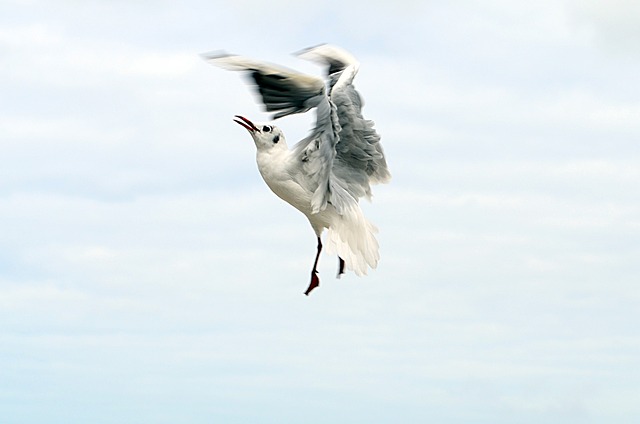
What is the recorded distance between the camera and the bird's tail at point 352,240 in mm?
12008

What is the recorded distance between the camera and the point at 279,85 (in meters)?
10.8

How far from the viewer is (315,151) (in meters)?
11.5

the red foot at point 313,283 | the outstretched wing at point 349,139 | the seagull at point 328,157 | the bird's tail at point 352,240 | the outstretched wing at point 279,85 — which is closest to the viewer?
the outstretched wing at point 279,85

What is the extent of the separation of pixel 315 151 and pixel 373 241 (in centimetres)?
150

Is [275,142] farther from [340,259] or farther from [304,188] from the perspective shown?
[340,259]

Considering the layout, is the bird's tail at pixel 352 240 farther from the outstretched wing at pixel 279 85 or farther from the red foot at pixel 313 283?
the outstretched wing at pixel 279 85

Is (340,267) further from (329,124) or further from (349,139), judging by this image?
(329,124)

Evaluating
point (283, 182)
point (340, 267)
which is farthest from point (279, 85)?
point (340, 267)

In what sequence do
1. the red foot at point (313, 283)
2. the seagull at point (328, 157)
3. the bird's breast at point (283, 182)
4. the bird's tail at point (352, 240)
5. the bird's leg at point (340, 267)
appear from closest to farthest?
the seagull at point (328, 157) < the bird's breast at point (283, 182) < the bird's tail at point (352, 240) < the red foot at point (313, 283) < the bird's leg at point (340, 267)

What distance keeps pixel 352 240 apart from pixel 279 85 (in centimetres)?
226

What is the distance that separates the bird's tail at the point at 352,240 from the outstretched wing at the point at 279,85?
153 cm

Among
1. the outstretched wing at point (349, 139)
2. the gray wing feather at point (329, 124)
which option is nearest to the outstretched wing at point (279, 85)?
the gray wing feather at point (329, 124)

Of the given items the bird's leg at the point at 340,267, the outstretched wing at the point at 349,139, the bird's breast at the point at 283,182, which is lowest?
the bird's leg at the point at 340,267

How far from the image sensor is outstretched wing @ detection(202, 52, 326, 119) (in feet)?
33.7
